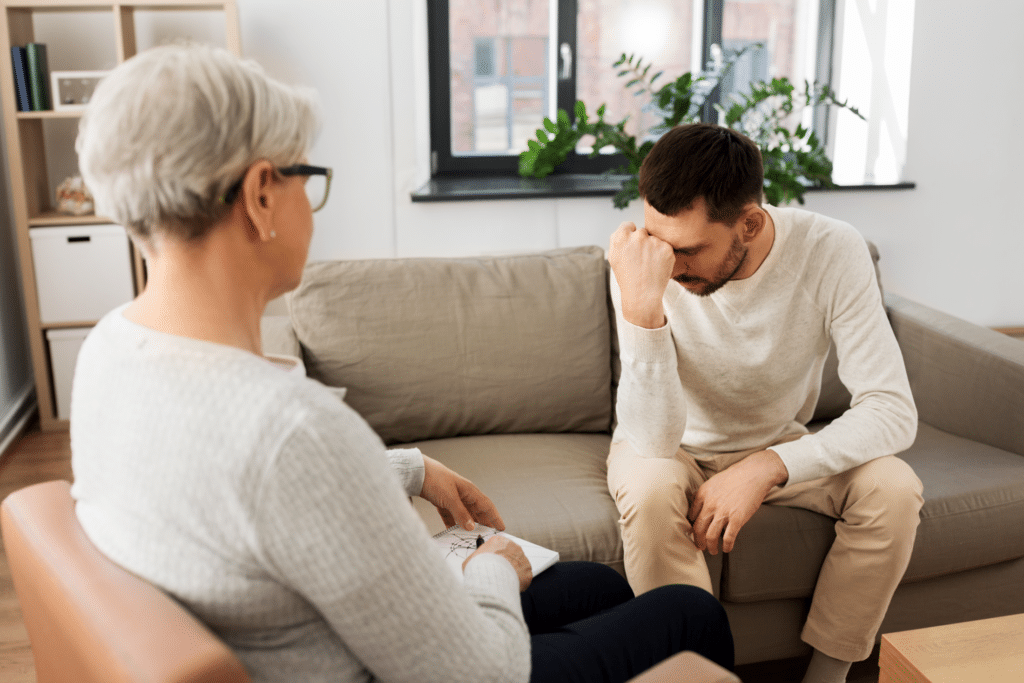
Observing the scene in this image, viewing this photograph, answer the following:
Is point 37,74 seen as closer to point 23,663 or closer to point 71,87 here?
point 71,87

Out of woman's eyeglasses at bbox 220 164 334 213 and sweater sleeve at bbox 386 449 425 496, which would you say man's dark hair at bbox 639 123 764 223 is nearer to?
sweater sleeve at bbox 386 449 425 496

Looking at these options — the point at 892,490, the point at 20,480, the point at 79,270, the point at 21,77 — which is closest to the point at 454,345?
the point at 892,490

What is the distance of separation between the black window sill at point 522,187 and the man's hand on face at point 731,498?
5.59 ft

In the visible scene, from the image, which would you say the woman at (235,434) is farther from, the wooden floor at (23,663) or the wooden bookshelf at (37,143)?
the wooden bookshelf at (37,143)

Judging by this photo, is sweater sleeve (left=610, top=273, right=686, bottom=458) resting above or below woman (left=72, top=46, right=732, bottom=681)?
below

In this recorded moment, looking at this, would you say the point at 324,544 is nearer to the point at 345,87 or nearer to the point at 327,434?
the point at 327,434

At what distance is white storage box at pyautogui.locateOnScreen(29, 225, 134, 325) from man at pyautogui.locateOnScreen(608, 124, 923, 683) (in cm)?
205

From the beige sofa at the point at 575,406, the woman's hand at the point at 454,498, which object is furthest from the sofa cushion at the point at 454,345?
the woman's hand at the point at 454,498

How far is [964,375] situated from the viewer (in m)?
1.89

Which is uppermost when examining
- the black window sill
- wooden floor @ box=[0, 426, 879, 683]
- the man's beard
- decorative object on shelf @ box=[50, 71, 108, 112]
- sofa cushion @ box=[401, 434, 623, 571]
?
decorative object on shelf @ box=[50, 71, 108, 112]

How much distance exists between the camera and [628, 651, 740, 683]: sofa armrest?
0.74 metres

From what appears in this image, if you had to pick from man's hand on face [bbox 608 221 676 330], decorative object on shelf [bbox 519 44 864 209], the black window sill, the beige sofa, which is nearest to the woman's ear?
man's hand on face [bbox 608 221 676 330]

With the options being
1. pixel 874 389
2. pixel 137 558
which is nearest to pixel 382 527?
pixel 137 558

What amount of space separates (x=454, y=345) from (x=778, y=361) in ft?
2.34
